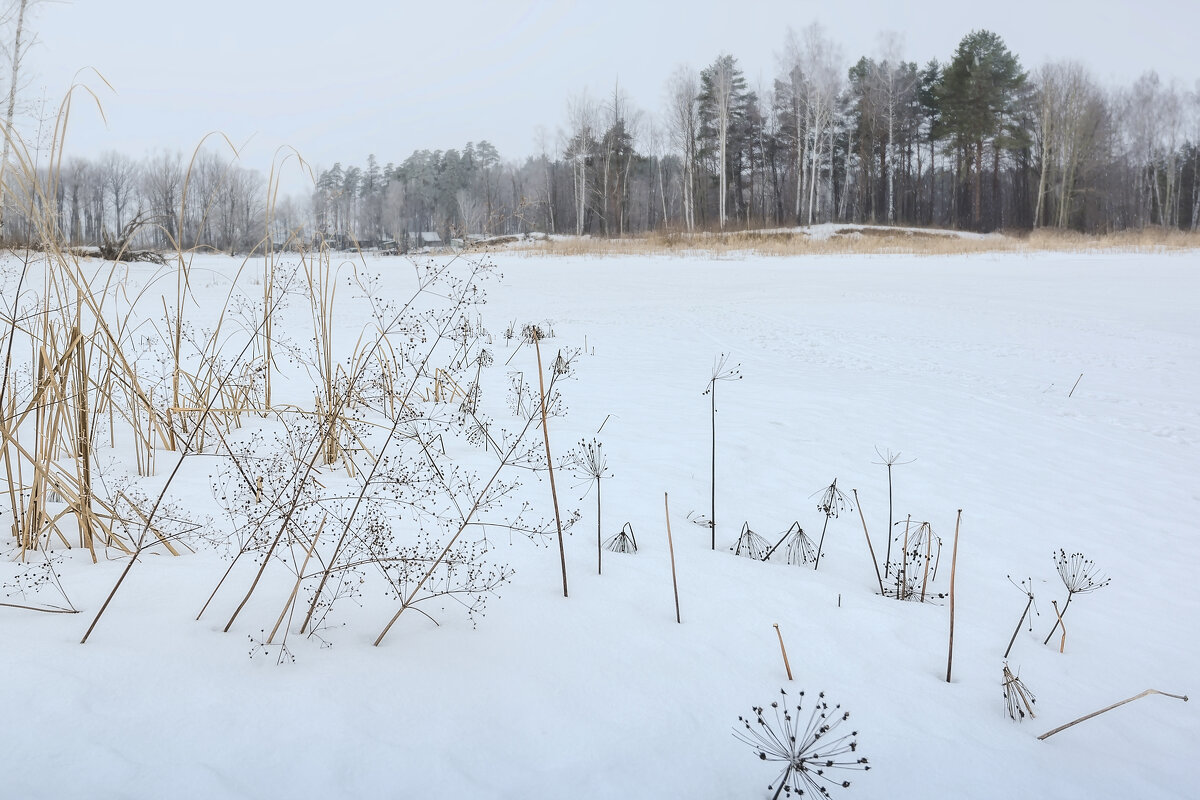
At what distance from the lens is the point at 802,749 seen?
109 cm

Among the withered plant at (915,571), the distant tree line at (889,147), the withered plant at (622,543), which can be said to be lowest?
the withered plant at (915,571)

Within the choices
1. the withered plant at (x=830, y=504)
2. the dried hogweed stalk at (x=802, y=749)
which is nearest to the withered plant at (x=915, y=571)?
the withered plant at (x=830, y=504)

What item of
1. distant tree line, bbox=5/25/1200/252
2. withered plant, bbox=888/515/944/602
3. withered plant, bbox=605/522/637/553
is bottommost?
withered plant, bbox=888/515/944/602

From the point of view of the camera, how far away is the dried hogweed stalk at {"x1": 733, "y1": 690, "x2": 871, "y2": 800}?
1122mm

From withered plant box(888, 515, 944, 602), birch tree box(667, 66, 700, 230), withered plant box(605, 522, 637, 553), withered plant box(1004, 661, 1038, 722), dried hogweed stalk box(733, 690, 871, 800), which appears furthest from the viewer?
birch tree box(667, 66, 700, 230)

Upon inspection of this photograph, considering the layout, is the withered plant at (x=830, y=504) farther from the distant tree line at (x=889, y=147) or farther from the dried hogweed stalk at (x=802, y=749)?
the distant tree line at (x=889, y=147)

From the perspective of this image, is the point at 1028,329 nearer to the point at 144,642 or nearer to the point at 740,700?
the point at 740,700

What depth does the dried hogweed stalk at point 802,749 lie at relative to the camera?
1122 millimetres

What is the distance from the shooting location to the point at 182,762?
1.12 m

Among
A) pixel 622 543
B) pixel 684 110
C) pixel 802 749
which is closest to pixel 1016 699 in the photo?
pixel 802 749

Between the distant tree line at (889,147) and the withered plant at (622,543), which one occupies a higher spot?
the distant tree line at (889,147)

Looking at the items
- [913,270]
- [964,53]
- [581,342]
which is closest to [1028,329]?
[581,342]

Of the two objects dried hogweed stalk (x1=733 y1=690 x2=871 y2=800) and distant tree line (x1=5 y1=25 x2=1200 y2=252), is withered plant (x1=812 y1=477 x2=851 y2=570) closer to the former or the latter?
dried hogweed stalk (x1=733 y1=690 x2=871 y2=800)

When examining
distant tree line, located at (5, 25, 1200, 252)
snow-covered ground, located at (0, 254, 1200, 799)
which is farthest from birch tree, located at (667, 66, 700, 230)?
snow-covered ground, located at (0, 254, 1200, 799)
